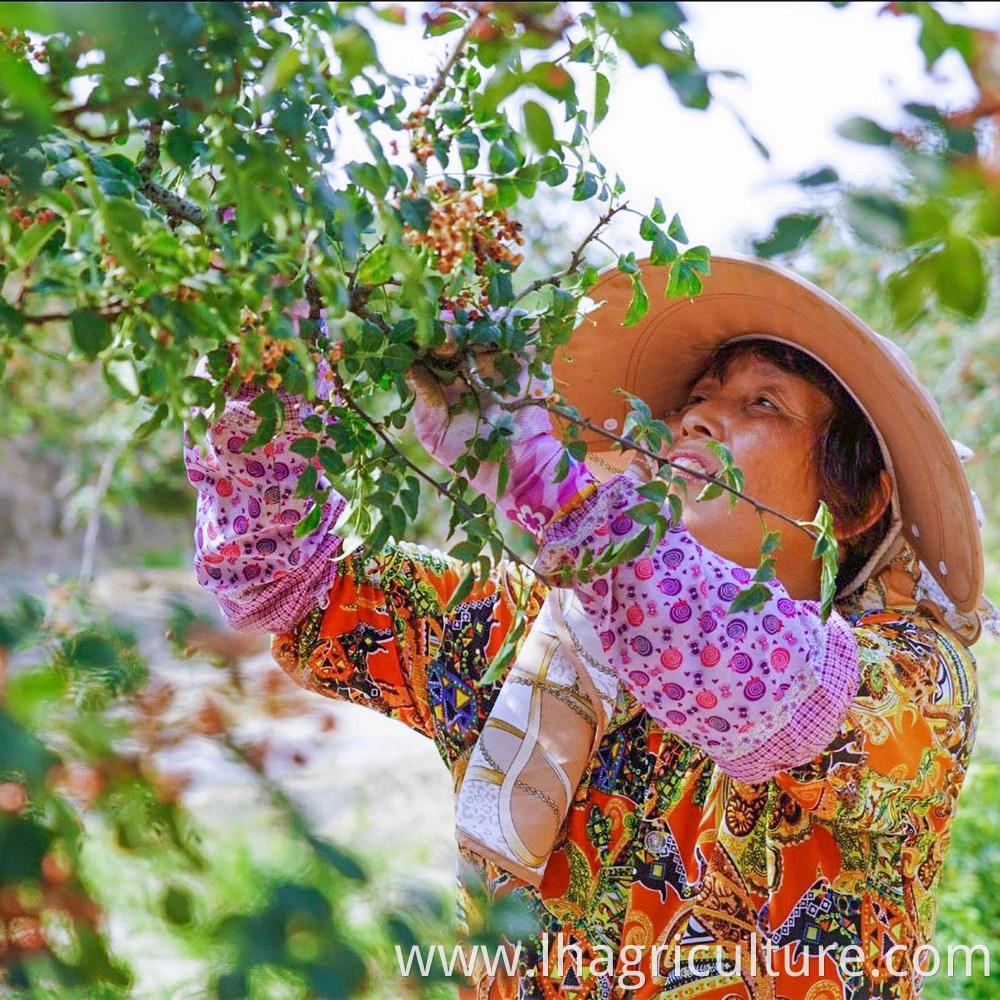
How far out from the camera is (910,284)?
0.61 metres

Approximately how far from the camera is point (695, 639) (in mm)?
1269

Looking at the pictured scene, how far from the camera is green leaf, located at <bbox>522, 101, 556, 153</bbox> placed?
75 cm

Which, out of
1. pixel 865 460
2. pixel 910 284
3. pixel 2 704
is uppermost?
pixel 910 284

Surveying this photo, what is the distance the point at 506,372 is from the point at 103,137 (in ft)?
1.30

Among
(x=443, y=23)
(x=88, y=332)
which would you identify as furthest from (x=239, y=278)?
(x=443, y=23)

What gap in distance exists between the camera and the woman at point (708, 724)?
4.87 ft

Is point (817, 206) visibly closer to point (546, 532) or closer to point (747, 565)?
point (546, 532)

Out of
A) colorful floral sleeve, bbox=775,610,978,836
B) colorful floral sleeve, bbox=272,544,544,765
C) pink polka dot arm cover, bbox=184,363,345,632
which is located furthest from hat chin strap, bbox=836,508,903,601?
pink polka dot arm cover, bbox=184,363,345,632

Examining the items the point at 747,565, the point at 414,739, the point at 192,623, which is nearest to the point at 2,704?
the point at 192,623

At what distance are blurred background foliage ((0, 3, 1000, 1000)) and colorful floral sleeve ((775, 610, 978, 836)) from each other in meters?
0.53

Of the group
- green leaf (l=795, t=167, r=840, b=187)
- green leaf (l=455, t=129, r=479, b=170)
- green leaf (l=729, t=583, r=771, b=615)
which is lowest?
green leaf (l=729, t=583, r=771, b=615)

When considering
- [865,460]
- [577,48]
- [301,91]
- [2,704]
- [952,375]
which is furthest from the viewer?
[952,375]

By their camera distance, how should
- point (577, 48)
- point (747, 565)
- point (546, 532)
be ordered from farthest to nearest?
point (747, 565) → point (546, 532) → point (577, 48)

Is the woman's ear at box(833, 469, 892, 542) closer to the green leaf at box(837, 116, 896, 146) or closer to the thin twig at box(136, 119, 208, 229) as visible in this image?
the thin twig at box(136, 119, 208, 229)
